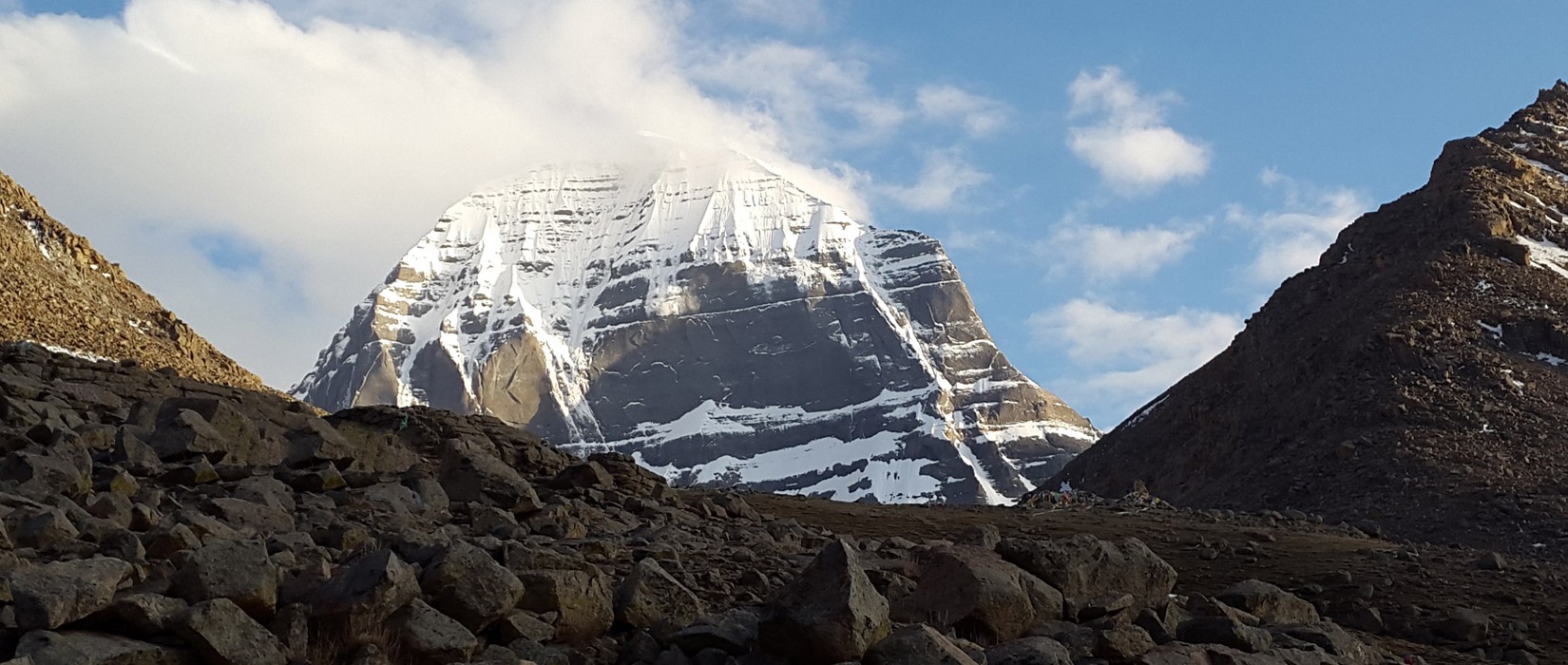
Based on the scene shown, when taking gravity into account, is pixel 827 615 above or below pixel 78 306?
below

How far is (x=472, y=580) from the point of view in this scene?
9.52 metres

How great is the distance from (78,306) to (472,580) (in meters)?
29.7

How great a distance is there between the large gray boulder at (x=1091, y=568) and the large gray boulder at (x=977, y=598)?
51 centimetres

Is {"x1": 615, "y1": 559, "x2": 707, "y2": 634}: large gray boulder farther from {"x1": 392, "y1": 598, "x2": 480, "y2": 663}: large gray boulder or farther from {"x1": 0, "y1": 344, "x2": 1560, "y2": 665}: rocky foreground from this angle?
{"x1": 392, "y1": 598, "x2": 480, "y2": 663}: large gray boulder

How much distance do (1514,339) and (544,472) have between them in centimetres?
4591

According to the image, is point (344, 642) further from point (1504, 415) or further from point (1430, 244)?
point (1430, 244)

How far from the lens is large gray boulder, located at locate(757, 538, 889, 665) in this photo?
9.35 meters

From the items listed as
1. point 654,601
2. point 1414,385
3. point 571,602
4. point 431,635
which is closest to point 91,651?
point 431,635

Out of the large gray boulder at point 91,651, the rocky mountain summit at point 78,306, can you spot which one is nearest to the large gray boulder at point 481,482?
the large gray boulder at point 91,651

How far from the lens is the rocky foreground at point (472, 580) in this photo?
848 centimetres

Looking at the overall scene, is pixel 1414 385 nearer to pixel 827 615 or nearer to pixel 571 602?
pixel 827 615

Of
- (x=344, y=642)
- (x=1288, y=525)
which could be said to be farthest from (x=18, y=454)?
(x=1288, y=525)

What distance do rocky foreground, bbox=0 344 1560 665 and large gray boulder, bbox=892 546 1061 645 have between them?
0.02 meters

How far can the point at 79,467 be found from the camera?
44.2 ft
